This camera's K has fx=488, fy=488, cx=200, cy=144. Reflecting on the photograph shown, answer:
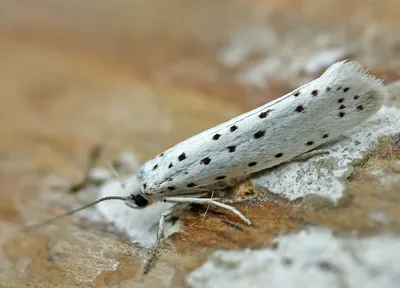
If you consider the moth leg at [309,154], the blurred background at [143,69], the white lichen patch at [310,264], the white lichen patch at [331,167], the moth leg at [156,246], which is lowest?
the white lichen patch at [310,264]

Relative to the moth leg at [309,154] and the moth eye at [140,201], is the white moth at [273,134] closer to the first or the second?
the moth leg at [309,154]

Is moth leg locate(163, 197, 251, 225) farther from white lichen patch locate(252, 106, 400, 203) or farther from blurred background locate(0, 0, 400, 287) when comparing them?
blurred background locate(0, 0, 400, 287)

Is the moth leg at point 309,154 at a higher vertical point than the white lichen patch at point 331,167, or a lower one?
higher

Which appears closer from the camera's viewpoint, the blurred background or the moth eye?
the moth eye

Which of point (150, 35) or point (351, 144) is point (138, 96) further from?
point (351, 144)

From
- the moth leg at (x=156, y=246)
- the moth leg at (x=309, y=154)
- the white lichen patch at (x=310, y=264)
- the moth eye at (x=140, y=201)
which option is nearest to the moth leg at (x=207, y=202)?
the moth leg at (x=156, y=246)

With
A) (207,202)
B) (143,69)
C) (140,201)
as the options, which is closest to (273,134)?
(207,202)

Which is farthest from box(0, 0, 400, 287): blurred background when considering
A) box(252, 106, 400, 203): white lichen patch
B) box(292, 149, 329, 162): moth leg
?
box(292, 149, 329, 162): moth leg

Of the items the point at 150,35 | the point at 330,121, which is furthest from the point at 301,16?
the point at 330,121
